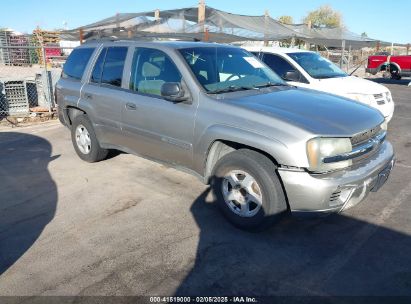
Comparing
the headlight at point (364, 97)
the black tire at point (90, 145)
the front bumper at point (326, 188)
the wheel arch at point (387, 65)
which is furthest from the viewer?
the wheel arch at point (387, 65)

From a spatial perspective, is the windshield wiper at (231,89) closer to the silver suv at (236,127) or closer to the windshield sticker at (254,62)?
the silver suv at (236,127)

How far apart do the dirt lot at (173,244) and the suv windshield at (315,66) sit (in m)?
3.31

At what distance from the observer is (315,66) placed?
812cm

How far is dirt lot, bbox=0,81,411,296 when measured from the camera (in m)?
2.93

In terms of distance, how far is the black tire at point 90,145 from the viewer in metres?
5.52

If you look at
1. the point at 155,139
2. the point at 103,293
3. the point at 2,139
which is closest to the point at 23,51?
the point at 2,139

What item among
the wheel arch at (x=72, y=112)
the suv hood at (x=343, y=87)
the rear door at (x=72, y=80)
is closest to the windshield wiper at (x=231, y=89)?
the rear door at (x=72, y=80)

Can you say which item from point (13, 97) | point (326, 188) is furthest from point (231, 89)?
point (13, 97)

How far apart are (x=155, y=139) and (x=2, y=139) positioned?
15.8ft

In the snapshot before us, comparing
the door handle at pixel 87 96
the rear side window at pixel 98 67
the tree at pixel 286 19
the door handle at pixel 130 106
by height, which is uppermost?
the tree at pixel 286 19

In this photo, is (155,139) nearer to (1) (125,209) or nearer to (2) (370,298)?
(1) (125,209)

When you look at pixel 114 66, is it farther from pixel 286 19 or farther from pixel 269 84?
pixel 286 19

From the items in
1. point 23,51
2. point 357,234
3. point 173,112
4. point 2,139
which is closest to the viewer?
point 357,234

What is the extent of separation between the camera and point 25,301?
276 centimetres
